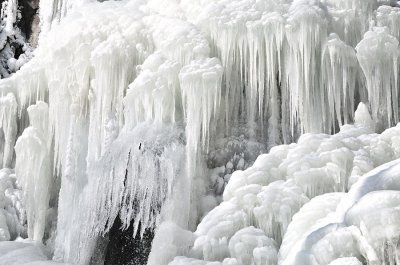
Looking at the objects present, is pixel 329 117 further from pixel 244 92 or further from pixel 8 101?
pixel 8 101

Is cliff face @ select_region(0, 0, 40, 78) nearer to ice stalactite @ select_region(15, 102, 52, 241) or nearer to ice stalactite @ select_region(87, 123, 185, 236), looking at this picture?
ice stalactite @ select_region(15, 102, 52, 241)

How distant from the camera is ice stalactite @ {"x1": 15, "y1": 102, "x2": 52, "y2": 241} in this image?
948 cm

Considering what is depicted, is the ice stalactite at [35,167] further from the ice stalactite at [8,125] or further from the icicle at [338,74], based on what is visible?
the icicle at [338,74]

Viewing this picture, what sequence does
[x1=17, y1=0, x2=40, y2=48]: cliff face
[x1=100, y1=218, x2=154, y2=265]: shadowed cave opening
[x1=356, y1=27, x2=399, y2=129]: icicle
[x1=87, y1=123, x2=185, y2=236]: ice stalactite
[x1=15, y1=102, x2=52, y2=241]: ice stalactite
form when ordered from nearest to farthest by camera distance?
[x1=356, y1=27, x2=399, y2=129]: icicle → [x1=87, y1=123, x2=185, y2=236]: ice stalactite → [x1=100, y1=218, x2=154, y2=265]: shadowed cave opening → [x1=15, y1=102, x2=52, y2=241]: ice stalactite → [x1=17, y1=0, x2=40, y2=48]: cliff face

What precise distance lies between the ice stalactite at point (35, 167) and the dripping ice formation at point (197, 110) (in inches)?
1.5

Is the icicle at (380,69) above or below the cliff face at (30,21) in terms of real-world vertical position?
below

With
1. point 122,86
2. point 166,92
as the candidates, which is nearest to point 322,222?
point 166,92

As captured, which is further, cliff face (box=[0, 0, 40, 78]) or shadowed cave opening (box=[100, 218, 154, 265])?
cliff face (box=[0, 0, 40, 78])

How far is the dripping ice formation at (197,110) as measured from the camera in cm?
704

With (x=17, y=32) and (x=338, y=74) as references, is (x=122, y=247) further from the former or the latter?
(x=17, y=32)

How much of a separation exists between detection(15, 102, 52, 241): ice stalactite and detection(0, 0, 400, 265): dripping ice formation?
0.04 meters

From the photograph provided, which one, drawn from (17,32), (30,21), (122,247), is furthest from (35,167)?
(30,21)

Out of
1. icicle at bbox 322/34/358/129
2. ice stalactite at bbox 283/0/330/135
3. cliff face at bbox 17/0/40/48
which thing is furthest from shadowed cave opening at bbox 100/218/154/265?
cliff face at bbox 17/0/40/48

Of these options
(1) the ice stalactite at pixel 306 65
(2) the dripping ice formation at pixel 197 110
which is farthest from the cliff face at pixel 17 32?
(1) the ice stalactite at pixel 306 65
